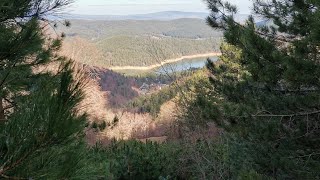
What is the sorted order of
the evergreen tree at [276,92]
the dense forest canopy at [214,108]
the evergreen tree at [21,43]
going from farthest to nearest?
the evergreen tree at [276,92] < the evergreen tree at [21,43] < the dense forest canopy at [214,108]

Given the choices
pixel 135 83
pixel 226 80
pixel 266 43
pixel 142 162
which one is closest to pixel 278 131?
pixel 266 43

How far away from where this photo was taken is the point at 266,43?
493 centimetres

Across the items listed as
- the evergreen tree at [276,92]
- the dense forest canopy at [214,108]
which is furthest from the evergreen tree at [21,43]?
the evergreen tree at [276,92]

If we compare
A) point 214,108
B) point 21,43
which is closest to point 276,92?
point 214,108

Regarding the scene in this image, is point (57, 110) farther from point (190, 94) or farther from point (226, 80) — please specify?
point (190, 94)

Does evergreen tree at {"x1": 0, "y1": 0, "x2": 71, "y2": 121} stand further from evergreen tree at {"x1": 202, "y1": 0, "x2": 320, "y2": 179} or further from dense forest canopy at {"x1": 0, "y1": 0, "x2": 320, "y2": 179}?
evergreen tree at {"x1": 202, "y1": 0, "x2": 320, "y2": 179}

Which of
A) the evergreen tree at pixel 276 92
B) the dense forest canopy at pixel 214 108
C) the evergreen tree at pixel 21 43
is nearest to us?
the dense forest canopy at pixel 214 108

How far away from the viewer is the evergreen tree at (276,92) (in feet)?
15.8

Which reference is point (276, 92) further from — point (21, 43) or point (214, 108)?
point (21, 43)

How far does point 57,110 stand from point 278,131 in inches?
178

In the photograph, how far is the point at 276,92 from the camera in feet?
18.9

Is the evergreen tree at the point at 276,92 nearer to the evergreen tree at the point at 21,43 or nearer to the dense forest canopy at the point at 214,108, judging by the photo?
the dense forest canopy at the point at 214,108

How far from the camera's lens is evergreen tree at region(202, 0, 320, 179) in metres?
4.81

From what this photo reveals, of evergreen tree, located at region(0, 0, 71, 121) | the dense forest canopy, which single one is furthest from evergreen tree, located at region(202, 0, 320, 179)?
evergreen tree, located at region(0, 0, 71, 121)
